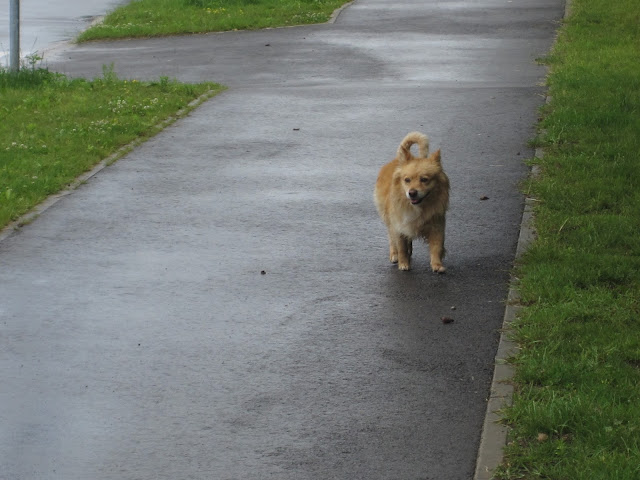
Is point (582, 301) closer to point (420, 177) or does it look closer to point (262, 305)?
point (420, 177)

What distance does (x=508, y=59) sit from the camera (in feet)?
62.0

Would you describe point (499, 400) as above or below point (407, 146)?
below

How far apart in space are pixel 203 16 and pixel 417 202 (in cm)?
1611

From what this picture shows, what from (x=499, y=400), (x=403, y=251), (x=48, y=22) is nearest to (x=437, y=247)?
(x=403, y=251)

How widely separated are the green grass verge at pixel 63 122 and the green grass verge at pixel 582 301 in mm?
4694

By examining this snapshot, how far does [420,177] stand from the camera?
844cm

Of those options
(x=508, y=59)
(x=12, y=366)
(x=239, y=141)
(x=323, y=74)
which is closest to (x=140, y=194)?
(x=239, y=141)

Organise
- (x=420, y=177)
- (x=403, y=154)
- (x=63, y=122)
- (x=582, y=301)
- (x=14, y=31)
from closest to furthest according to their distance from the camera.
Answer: (x=582, y=301) < (x=420, y=177) < (x=403, y=154) < (x=63, y=122) < (x=14, y=31)

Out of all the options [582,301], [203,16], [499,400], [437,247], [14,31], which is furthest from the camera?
[203,16]

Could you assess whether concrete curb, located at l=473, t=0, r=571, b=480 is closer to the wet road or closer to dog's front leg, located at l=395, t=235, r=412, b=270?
dog's front leg, located at l=395, t=235, r=412, b=270

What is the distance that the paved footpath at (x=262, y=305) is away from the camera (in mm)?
5922

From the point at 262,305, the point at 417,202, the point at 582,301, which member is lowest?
the point at 262,305

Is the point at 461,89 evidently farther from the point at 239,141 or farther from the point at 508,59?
the point at 239,141

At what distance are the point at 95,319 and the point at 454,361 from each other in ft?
8.13
